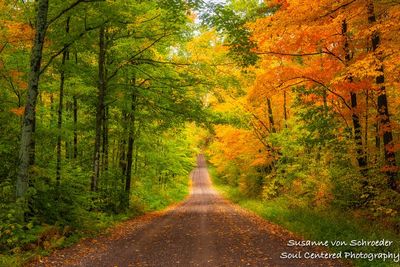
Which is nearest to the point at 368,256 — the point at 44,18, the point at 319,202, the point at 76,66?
the point at 319,202

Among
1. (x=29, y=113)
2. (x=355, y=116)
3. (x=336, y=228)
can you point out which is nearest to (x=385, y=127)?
(x=355, y=116)

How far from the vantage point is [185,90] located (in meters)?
17.1

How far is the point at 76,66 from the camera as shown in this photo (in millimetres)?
15000

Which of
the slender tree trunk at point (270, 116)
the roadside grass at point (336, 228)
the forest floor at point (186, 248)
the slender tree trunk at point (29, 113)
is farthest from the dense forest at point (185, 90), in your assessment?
the slender tree trunk at point (270, 116)

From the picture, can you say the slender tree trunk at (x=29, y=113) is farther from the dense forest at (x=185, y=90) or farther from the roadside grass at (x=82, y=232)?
the roadside grass at (x=82, y=232)

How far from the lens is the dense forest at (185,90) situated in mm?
10697

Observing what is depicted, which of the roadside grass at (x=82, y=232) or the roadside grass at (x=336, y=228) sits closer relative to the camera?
the roadside grass at (x=82, y=232)

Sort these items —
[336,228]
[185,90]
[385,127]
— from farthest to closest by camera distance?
[185,90] < [385,127] < [336,228]

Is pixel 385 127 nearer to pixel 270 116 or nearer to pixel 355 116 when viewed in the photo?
pixel 355 116

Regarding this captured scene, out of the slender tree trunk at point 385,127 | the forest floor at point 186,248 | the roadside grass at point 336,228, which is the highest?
the slender tree trunk at point 385,127

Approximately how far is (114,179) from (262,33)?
11.3 metres

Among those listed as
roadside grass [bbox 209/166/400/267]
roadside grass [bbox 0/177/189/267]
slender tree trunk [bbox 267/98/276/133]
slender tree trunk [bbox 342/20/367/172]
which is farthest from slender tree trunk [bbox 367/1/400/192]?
slender tree trunk [bbox 267/98/276/133]

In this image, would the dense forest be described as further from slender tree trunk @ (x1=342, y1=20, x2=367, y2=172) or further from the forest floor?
the forest floor

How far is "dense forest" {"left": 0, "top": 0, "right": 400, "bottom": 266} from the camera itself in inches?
421
